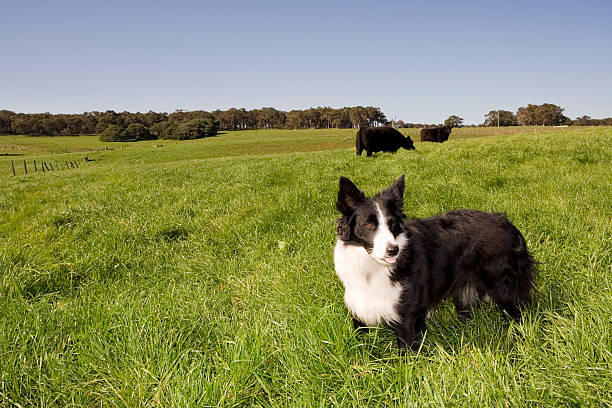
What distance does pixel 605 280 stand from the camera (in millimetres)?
3047

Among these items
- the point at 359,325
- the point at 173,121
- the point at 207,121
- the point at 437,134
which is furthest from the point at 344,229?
the point at 173,121

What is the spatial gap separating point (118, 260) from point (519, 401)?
5.12 meters

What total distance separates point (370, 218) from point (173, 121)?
14038 cm

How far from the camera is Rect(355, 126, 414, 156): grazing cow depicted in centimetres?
1686

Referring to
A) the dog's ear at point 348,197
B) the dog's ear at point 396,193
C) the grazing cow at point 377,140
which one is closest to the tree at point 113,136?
the grazing cow at point 377,140

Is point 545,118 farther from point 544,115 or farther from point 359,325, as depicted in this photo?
point 359,325

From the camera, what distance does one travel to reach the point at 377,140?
1727cm

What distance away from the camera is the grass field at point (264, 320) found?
86.5 inches

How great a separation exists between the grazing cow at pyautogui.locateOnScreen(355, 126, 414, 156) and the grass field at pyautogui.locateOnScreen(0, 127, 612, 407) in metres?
10.3

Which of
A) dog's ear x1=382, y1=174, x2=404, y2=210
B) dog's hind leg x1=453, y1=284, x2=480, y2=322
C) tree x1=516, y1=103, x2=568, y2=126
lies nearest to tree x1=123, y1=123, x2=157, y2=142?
dog's ear x1=382, y1=174, x2=404, y2=210

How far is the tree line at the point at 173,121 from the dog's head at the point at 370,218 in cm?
10603

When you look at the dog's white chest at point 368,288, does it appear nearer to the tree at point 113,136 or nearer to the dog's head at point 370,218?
the dog's head at point 370,218

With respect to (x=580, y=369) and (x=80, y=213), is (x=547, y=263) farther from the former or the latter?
(x=80, y=213)

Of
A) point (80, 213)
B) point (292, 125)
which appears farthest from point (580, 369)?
point (292, 125)
